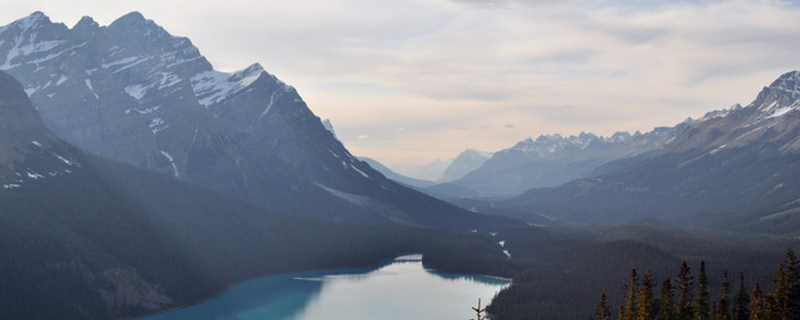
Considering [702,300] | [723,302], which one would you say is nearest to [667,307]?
[702,300]

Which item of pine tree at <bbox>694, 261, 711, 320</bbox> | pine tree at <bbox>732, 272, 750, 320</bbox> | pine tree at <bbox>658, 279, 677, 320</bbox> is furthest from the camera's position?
pine tree at <bbox>732, 272, 750, 320</bbox>

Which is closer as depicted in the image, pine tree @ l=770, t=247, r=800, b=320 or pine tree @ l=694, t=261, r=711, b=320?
pine tree @ l=770, t=247, r=800, b=320

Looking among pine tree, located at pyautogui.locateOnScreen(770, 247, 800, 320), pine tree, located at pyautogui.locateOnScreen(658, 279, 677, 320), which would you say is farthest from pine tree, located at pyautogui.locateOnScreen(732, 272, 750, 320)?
pine tree, located at pyautogui.locateOnScreen(658, 279, 677, 320)

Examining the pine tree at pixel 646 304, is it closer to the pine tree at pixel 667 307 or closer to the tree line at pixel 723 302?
the tree line at pixel 723 302

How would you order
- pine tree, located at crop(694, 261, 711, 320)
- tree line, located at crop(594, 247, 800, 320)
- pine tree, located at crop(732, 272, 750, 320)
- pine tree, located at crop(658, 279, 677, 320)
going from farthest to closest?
pine tree, located at crop(732, 272, 750, 320) → pine tree, located at crop(694, 261, 711, 320) → pine tree, located at crop(658, 279, 677, 320) → tree line, located at crop(594, 247, 800, 320)

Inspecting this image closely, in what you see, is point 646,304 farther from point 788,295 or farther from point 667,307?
point 788,295

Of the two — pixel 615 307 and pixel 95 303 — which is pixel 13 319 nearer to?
pixel 95 303

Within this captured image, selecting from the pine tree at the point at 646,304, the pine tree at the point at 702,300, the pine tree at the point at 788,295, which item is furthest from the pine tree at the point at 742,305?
the pine tree at the point at 646,304

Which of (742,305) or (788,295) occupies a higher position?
(788,295)

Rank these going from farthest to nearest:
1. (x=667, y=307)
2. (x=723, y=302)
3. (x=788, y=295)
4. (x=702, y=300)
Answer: (x=702, y=300) < (x=667, y=307) < (x=723, y=302) < (x=788, y=295)

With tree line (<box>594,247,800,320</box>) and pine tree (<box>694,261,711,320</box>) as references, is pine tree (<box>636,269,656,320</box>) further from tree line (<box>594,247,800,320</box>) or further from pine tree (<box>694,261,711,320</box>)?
pine tree (<box>694,261,711,320</box>)

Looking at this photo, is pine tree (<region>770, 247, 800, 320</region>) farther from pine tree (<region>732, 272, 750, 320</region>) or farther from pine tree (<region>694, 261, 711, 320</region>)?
pine tree (<region>694, 261, 711, 320</region>)

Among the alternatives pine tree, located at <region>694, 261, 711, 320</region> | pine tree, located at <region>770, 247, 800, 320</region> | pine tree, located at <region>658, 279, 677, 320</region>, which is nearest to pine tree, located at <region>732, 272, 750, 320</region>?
pine tree, located at <region>694, 261, 711, 320</region>
